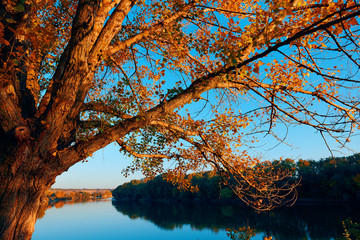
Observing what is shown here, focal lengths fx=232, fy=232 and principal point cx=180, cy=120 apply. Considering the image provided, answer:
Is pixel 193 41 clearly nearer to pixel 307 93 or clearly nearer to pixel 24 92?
pixel 307 93

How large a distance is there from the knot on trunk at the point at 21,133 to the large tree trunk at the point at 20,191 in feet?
0.45

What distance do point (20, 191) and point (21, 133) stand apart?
0.97 metres

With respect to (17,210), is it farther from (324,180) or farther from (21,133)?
(324,180)

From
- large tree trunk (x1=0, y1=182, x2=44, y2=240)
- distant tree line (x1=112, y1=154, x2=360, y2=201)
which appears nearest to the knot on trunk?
large tree trunk (x1=0, y1=182, x2=44, y2=240)

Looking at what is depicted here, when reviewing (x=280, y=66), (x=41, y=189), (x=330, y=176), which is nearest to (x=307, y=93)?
(x=280, y=66)

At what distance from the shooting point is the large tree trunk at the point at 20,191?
373 cm

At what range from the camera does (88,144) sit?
178 inches

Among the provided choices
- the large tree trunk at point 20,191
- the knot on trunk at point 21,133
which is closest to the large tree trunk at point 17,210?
the large tree trunk at point 20,191

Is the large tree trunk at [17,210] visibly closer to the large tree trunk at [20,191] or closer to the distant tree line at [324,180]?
the large tree trunk at [20,191]

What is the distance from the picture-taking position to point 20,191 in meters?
3.87

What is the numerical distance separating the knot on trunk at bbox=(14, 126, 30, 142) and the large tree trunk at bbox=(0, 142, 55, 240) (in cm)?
14

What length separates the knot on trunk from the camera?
3.92m

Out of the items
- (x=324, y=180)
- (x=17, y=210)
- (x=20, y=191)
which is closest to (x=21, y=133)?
(x=20, y=191)

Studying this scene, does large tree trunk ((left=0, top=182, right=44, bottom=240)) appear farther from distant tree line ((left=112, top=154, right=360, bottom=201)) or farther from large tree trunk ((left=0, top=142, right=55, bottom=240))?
distant tree line ((left=112, top=154, right=360, bottom=201))
